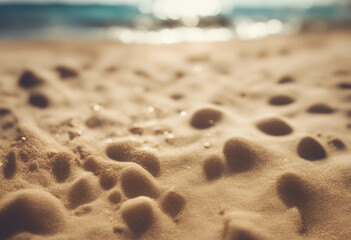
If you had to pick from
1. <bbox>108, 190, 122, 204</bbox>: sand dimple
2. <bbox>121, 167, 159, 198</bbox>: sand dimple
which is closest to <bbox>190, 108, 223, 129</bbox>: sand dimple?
<bbox>121, 167, 159, 198</bbox>: sand dimple

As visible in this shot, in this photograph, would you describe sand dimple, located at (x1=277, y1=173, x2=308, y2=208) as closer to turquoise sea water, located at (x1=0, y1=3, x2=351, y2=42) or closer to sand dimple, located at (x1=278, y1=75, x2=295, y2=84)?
sand dimple, located at (x1=278, y1=75, x2=295, y2=84)

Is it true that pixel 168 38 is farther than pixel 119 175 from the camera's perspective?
Yes

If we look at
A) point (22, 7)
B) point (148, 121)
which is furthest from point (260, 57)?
point (22, 7)

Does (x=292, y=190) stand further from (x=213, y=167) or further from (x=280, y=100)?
(x=280, y=100)

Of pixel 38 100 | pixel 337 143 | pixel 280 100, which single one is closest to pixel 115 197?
pixel 38 100

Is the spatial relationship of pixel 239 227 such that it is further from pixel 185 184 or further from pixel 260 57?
pixel 260 57

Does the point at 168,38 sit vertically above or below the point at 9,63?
below
